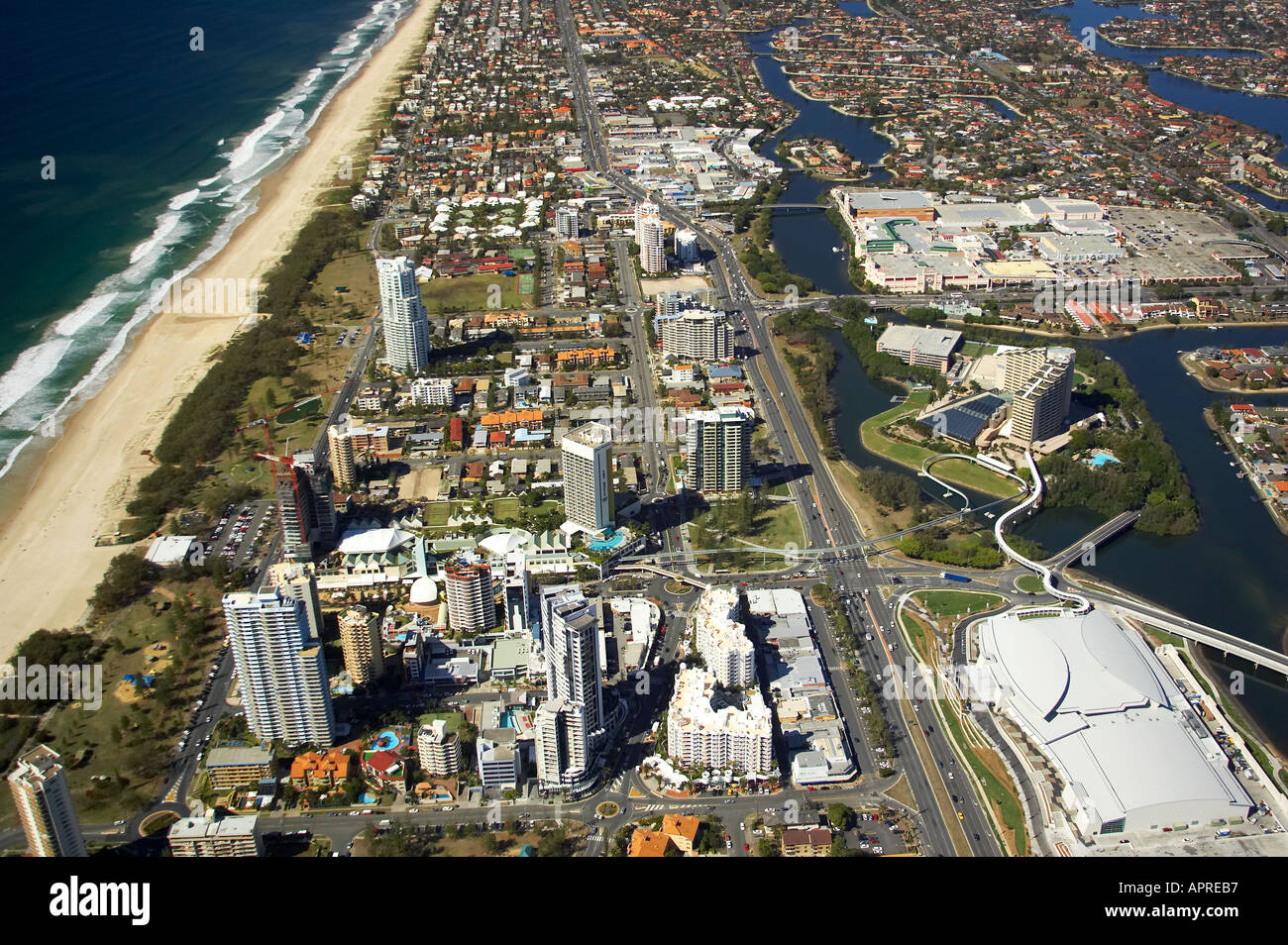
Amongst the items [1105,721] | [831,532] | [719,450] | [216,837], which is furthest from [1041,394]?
[216,837]

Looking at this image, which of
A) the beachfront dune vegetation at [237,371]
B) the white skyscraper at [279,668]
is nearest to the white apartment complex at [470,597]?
Result: the white skyscraper at [279,668]

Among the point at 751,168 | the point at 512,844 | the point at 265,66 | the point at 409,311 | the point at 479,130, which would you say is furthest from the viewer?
the point at 265,66

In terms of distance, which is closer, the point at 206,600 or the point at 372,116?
the point at 206,600

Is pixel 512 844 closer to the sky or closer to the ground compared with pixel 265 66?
closer to the ground

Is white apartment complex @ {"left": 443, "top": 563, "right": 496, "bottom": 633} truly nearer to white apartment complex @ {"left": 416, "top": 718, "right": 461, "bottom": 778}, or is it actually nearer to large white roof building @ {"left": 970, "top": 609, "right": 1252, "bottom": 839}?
white apartment complex @ {"left": 416, "top": 718, "right": 461, "bottom": 778}

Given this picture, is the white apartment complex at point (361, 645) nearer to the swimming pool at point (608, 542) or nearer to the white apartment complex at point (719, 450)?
the swimming pool at point (608, 542)

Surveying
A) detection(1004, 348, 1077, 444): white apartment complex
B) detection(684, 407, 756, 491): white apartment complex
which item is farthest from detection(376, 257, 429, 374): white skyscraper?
detection(1004, 348, 1077, 444): white apartment complex

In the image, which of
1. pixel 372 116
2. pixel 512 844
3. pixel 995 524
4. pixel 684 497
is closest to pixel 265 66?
pixel 372 116
